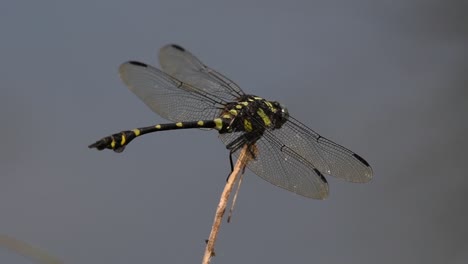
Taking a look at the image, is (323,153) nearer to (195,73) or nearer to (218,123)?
(218,123)

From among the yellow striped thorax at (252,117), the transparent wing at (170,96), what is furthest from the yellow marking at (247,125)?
the transparent wing at (170,96)

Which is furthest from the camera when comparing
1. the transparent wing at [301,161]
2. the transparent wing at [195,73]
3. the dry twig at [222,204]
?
the transparent wing at [195,73]

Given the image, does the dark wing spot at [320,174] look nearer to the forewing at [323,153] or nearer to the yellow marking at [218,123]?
the forewing at [323,153]

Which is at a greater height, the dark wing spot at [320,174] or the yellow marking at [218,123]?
the yellow marking at [218,123]

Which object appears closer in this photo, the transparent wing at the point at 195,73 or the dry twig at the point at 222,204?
the dry twig at the point at 222,204

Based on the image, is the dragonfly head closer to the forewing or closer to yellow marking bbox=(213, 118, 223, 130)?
the forewing

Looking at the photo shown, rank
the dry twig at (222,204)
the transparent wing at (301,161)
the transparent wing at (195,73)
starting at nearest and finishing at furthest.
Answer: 1. the dry twig at (222,204)
2. the transparent wing at (301,161)
3. the transparent wing at (195,73)

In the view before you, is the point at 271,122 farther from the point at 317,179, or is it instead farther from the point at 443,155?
the point at 443,155

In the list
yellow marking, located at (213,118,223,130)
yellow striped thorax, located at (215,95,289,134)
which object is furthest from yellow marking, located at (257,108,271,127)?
yellow marking, located at (213,118,223,130)
